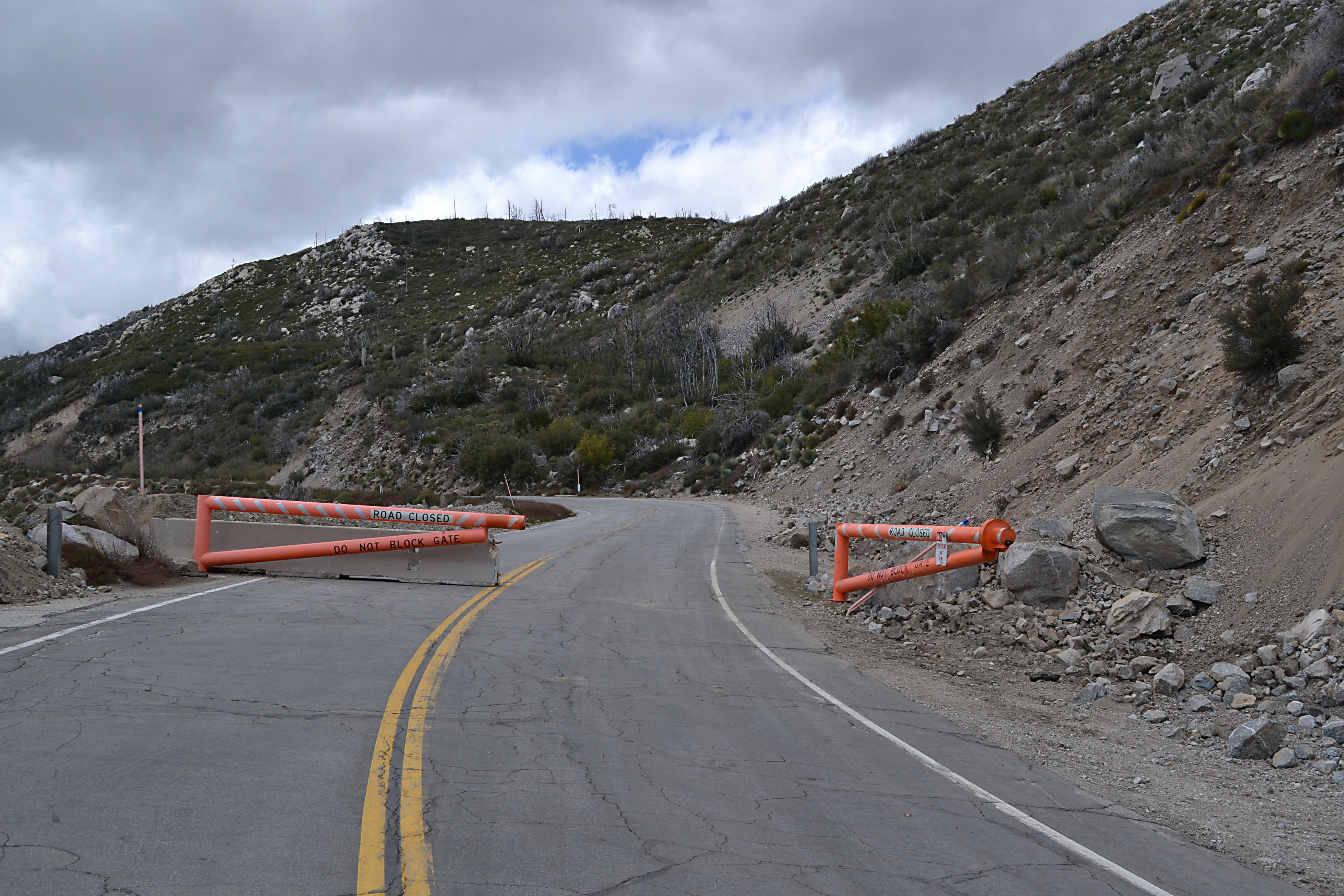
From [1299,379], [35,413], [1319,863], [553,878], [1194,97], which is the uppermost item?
[1194,97]

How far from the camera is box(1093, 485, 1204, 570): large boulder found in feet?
34.1

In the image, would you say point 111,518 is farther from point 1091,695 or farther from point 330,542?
point 1091,695

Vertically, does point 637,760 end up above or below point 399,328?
below

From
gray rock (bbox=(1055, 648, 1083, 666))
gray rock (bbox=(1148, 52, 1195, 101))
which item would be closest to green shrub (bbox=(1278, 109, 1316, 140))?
gray rock (bbox=(1055, 648, 1083, 666))

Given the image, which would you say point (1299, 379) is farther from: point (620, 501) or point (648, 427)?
point (648, 427)

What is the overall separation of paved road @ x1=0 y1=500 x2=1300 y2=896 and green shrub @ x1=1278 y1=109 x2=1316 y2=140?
19112 millimetres

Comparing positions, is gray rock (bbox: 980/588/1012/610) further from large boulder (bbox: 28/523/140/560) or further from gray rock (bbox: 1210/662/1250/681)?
large boulder (bbox: 28/523/140/560)

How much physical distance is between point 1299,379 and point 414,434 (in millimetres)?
52881

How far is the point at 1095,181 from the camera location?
123ft

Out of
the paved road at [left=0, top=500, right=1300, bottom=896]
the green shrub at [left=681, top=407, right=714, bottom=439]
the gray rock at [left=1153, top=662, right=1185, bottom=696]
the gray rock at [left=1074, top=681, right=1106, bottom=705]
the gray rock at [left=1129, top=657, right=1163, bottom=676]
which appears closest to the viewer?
the paved road at [left=0, top=500, right=1300, bottom=896]

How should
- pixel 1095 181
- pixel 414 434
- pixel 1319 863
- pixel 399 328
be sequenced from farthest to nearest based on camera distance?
pixel 399 328, pixel 414 434, pixel 1095 181, pixel 1319 863

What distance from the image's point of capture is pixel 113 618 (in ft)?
31.1

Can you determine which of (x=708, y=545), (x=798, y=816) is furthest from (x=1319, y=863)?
(x=708, y=545)

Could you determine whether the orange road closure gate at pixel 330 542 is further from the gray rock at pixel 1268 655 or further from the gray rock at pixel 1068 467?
the gray rock at pixel 1068 467
